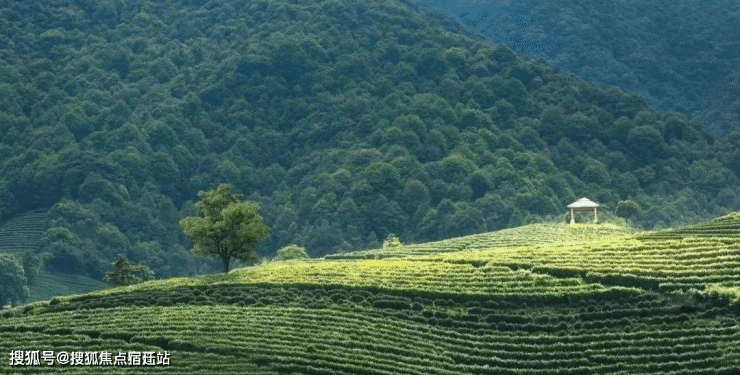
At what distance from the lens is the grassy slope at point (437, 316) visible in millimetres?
59469

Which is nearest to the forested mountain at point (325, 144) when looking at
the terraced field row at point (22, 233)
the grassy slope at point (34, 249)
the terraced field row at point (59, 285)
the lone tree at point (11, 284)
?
the terraced field row at point (22, 233)

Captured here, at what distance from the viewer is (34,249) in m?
143

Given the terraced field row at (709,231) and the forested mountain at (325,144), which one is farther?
the forested mountain at (325,144)

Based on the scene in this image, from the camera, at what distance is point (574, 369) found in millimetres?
58438

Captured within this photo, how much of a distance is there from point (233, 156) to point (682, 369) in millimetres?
120545

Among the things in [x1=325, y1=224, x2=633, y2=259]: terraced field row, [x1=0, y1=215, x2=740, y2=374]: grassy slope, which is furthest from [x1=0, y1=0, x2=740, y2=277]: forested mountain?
[x1=0, y1=215, x2=740, y2=374]: grassy slope

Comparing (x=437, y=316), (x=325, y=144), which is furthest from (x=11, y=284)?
(x=437, y=316)

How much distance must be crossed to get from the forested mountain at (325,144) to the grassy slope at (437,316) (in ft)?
226

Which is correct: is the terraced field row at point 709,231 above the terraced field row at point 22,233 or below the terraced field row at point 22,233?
below

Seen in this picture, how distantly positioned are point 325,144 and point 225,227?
95.7 meters

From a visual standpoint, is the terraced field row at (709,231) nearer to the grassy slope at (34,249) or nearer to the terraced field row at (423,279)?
the terraced field row at (423,279)

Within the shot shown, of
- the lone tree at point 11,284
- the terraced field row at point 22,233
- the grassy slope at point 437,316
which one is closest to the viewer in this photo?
the grassy slope at point 437,316

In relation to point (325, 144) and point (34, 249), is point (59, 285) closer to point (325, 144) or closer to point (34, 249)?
point (34, 249)

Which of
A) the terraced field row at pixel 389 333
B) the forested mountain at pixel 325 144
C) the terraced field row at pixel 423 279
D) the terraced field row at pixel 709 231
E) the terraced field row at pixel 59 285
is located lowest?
the terraced field row at pixel 389 333
